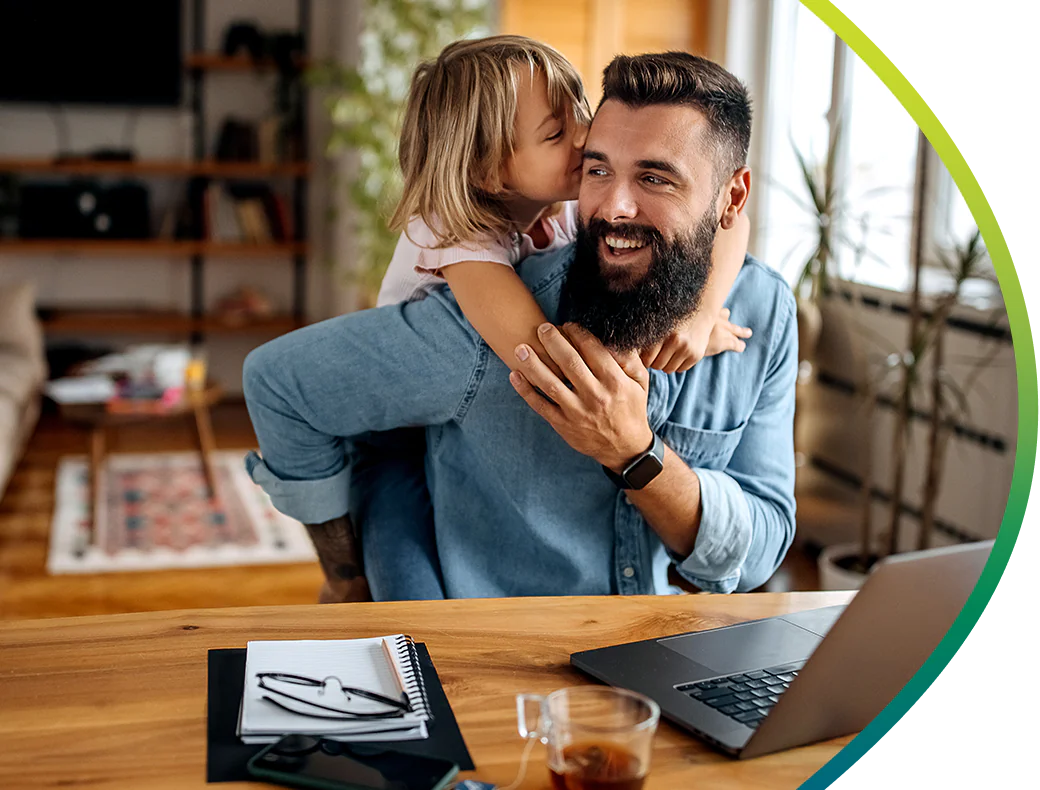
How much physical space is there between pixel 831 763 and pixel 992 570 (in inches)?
7.8

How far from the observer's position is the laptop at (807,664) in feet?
2.69

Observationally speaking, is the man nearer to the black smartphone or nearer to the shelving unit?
the black smartphone

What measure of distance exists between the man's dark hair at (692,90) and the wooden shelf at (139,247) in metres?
4.82

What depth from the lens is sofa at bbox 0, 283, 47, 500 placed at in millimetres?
4500

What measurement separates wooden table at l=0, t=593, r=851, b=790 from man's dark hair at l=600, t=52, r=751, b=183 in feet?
1.83

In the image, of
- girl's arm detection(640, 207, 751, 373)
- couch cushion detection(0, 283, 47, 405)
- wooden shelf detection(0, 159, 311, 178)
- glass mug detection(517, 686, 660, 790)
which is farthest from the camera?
wooden shelf detection(0, 159, 311, 178)

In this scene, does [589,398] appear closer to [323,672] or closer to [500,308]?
[500,308]

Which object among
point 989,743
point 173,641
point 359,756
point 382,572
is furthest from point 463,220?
point 989,743

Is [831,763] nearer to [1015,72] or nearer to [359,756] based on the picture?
[359,756]

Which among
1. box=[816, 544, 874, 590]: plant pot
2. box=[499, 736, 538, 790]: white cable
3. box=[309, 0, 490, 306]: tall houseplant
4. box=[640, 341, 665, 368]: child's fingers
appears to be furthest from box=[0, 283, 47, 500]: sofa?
box=[499, 736, 538, 790]: white cable

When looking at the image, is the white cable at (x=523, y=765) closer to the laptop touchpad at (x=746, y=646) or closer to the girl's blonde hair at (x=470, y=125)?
the laptop touchpad at (x=746, y=646)

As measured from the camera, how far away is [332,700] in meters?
0.94

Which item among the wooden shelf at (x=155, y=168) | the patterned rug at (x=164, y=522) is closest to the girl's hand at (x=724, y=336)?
the patterned rug at (x=164, y=522)

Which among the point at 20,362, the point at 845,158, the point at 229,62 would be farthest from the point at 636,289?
the point at 229,62
